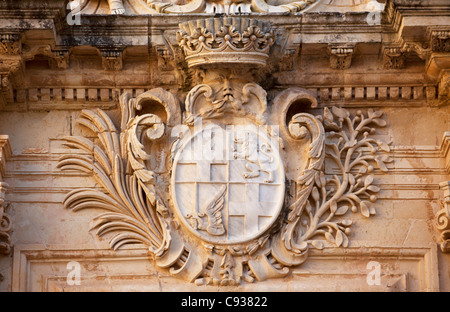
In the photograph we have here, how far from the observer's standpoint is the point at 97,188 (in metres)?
11.4

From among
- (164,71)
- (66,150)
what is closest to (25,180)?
(66,150)

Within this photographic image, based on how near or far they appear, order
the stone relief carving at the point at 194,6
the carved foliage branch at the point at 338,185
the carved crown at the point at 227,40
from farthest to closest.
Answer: the stone relief carving at the point at 194,6
the carved foliage branch at the point at 338,185
the carved crown at the point at 227,40

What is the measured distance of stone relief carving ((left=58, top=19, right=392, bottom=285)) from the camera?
11.1m

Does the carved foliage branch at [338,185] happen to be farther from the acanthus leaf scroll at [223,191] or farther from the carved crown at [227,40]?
the carved crown at [227,40]

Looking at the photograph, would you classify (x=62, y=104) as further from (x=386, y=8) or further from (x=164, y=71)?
(x=386, y=8)

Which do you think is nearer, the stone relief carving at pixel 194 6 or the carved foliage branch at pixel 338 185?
the carved foliage branch at pixel 338 185

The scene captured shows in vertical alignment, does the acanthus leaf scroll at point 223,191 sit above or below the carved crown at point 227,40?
below

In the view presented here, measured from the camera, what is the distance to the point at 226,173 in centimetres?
1123

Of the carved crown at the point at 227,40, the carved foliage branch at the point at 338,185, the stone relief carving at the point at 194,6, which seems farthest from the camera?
the stone relief carving at the point at 194,6

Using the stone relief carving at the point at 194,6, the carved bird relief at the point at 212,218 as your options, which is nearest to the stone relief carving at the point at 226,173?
the carved bird relief at the point at 212,218

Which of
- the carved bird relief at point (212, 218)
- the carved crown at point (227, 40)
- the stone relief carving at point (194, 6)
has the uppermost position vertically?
the stone relief carving at point (194, 6)

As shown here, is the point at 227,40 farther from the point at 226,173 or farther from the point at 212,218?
the point at 212,218

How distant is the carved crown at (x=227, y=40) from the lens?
11102 millimetres

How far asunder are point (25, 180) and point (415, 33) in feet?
9.34
